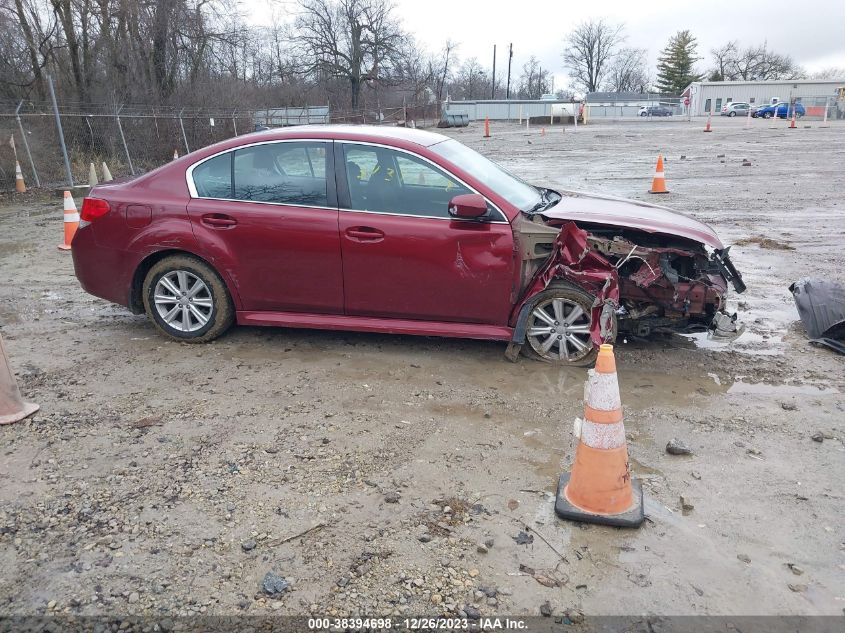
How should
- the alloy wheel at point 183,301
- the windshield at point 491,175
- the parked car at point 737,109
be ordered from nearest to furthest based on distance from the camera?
the windshield at point 491,175
the alloy wheel at point 183,301
the parked car at point 737,109

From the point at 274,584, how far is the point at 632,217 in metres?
3.87

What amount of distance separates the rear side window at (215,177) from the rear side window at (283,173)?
7cm

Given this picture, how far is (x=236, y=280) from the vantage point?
17.7ft

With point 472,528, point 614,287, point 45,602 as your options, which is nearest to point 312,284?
point 614,287

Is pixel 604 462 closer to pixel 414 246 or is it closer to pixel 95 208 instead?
pixel 414 246

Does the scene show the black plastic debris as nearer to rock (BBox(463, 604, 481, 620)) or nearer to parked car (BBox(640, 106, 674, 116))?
rock (BBox(463, 604, 481, 620))

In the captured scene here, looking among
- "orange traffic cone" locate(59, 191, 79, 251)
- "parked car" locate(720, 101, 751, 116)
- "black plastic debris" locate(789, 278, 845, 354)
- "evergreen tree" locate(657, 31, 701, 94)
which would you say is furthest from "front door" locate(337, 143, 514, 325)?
"evergreen tree" locate(657, 31, 701, 94)

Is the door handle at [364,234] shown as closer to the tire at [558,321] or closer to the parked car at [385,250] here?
the parked car at [385,250]

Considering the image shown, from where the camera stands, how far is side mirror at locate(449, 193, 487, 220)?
486cm

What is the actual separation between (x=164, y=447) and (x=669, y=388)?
3456 millimetres

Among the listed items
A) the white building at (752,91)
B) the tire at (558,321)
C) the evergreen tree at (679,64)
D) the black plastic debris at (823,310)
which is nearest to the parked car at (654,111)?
the white building at (752,91)

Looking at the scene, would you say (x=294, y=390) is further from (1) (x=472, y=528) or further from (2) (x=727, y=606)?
(2) (x=727, y=606)

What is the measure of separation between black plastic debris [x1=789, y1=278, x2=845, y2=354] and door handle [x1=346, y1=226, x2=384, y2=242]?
3.81 meters

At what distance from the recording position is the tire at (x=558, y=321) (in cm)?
501
